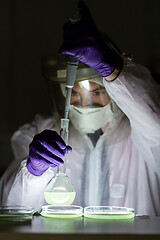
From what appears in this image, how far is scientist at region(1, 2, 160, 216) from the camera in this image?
4.52 ft

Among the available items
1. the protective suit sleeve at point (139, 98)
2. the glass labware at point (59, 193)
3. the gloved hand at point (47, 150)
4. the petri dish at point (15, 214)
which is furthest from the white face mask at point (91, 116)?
the petri dish at point (15, 214)

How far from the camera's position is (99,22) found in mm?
2592

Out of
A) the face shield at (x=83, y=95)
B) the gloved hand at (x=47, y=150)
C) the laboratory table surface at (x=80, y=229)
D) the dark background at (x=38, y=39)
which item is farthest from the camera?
the dark background at (x=38, y=39)

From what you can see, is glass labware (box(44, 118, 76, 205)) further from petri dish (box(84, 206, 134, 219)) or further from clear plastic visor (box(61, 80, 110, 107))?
clear plastic visor (box(61, 80, 110, 107))

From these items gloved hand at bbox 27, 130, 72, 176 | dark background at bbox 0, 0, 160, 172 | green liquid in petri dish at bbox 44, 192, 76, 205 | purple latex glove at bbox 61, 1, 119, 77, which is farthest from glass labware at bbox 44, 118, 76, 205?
dark background at bbox 0, 0, 160, 172

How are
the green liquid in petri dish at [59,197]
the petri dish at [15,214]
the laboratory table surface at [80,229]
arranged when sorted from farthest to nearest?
1. the green liquid in petri dish at [59,197]
2. the petri dish at [15,214]
3. the laboratory table surface at [80,229]

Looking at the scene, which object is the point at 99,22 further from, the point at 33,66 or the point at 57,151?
the point at 57,151

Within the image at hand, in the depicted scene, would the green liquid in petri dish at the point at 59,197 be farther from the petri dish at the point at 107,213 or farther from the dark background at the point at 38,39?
the dark background at the point at 38,39

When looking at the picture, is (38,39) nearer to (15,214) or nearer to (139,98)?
(139,98)

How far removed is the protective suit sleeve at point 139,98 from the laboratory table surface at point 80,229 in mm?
443

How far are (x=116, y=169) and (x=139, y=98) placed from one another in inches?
17.4

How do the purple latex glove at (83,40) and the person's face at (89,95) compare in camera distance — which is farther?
the person's face at (89,95)

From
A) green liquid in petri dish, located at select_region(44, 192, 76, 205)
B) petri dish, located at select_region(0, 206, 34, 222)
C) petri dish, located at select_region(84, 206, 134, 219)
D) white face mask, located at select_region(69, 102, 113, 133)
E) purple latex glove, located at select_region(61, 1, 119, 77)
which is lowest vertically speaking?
petri dish, located at select_region(84, 206, 134, 219)

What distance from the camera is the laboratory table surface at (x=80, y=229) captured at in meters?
0.86
